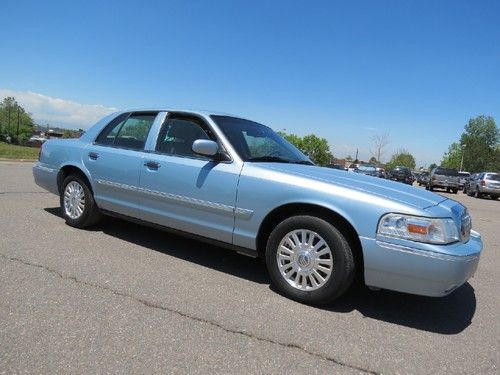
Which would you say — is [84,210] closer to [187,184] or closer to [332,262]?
[187,184]

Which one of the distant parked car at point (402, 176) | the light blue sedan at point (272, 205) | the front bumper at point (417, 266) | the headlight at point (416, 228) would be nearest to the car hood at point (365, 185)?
the light blue sedan at point (272, 205)

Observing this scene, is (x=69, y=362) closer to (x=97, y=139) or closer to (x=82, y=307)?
(x=82, y=307)

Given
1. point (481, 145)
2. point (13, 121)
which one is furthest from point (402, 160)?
point (13, 121)

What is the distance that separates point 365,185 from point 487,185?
88.5 ft

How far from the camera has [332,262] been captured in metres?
3.69

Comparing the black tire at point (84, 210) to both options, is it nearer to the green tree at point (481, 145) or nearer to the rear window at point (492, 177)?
the rear window at point (492, 177)

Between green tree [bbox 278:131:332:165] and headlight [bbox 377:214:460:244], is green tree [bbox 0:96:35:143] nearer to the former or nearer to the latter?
green tree [bbox 278:131:332:165]

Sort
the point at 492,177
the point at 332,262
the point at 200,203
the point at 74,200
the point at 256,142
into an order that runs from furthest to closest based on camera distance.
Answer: the point at 492,177
the point at 74,200
the point at 256,142
the point at 200,203
the point at 332,262

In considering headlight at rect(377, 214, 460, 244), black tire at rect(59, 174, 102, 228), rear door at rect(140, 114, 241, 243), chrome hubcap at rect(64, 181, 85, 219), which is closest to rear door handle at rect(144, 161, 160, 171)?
rear door at rect(140, 114, 241, 243)

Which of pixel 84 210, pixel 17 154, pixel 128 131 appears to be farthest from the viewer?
pixel 17 154

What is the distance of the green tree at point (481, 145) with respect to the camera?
10419 cm

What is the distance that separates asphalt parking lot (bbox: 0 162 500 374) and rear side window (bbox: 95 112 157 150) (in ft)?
3.98

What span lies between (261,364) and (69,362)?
3.70 feet

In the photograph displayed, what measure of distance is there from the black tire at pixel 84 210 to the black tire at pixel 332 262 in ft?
8.80
